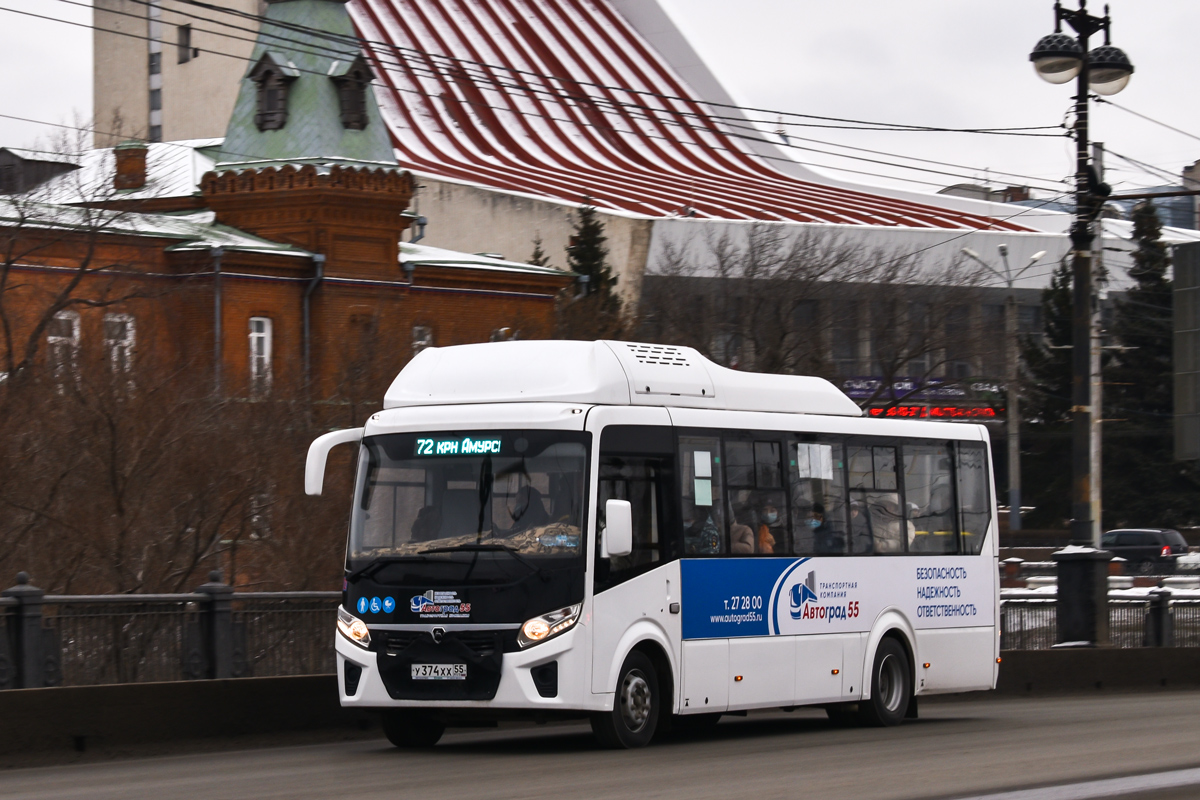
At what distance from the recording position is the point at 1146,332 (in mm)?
73875

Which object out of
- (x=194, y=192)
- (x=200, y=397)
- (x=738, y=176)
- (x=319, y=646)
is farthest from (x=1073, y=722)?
→ (x=738, y=176)

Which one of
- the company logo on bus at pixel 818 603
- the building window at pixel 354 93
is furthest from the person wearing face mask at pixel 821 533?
the building window at pixel 354 93

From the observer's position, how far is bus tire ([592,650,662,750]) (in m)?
14.0

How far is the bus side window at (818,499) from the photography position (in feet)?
53.0

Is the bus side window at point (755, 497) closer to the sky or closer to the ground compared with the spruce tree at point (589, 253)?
closer to the ground

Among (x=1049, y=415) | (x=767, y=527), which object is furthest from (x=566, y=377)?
(x=1049, y=415)

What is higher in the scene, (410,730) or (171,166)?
(171,166)

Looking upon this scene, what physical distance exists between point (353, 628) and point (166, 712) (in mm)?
1855

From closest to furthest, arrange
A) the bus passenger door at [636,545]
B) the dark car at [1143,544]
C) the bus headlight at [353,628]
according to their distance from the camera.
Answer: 1. the bus passenger door at [636,545]
2. the bus headlight at [353,628]
3. the dark car at [1143,544]

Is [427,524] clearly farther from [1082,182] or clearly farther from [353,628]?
[1082,182]

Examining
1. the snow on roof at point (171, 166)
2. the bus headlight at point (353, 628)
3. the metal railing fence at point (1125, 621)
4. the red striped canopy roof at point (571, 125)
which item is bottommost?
the metal railing fence at point (1125, 621)

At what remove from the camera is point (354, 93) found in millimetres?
51906

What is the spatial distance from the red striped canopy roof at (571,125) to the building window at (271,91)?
81.7 ft

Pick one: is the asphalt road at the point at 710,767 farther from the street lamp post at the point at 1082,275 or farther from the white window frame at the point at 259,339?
the white window frame at the point at 259,339
